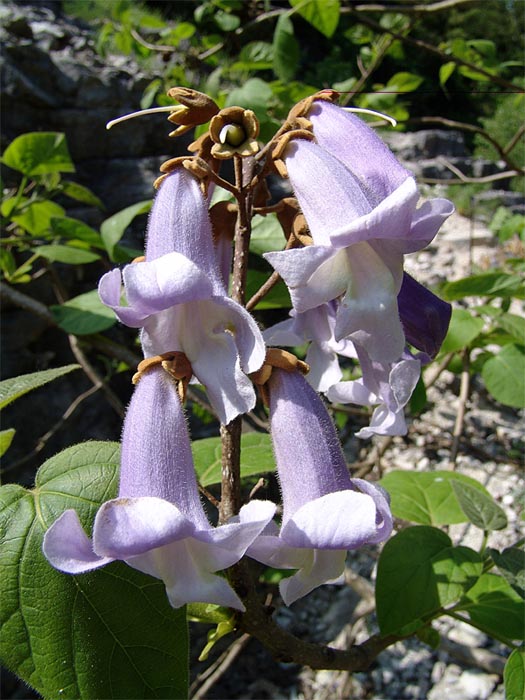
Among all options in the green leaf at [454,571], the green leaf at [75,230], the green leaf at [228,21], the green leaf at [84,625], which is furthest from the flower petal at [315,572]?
the green leaf at [228,21]

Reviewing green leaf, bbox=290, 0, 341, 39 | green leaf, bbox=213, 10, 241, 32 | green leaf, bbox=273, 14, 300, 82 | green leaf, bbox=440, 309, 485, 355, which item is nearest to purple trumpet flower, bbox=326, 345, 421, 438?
green leaf, bbox=440, 309, 485, 355

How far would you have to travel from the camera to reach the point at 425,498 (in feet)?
3.49

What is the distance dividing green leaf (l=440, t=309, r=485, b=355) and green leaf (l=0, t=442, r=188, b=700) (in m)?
0.90

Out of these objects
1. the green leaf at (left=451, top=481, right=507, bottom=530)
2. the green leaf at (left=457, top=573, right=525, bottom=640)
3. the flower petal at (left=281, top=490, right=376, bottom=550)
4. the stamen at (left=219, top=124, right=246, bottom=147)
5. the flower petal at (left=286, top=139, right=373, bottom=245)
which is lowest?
the green leaf at (left=457, top=573, right=525, bottom=640)

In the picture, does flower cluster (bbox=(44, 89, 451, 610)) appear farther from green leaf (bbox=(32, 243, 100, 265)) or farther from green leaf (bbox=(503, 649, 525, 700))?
green leaf (bbox=(32, 243, 100, 265))

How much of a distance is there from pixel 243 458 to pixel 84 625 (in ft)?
1.11

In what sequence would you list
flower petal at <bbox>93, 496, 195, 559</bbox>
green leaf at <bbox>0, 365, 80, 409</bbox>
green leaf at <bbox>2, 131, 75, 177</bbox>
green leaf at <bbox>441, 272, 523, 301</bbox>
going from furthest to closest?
green leaf at <bbox>2, 131, 75, 177</bbox>, green leaf at <bbox>441, 272, 523, 301</bbox>, green leaf at <bbox>0, 365, 80, 409</bbox>, flower petal at <bbox>93, 496, 195, 559</bbox>

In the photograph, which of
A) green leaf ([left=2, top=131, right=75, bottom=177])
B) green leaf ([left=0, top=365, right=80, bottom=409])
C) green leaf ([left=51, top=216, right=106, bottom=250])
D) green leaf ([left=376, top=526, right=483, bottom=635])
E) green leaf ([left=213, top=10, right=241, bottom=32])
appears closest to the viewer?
green leaf ([left=0, top=365, right=80, bottom=409])

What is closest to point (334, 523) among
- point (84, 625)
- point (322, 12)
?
point (84, 625)

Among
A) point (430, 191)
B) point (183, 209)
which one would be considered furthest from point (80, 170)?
point (183, 209)

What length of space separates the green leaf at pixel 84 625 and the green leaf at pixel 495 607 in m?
0.50

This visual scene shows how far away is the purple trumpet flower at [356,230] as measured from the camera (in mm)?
476

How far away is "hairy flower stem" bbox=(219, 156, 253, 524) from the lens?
0.62 metres

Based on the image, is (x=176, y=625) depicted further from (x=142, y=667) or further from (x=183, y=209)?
(x=183, y=209)
